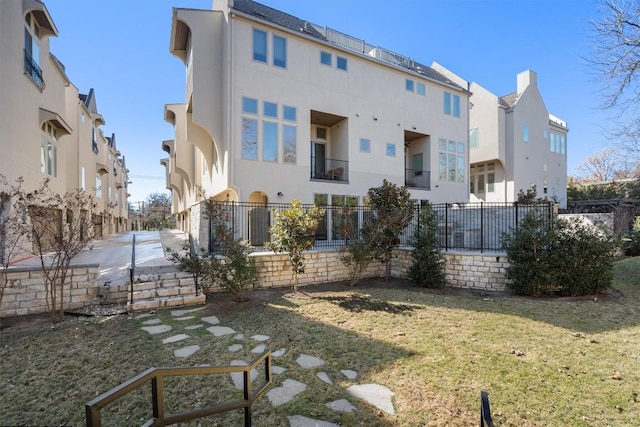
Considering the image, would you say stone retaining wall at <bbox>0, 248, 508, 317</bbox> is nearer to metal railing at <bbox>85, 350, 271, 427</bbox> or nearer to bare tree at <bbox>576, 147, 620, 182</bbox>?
metal railing at <bbox>85, 350, 271, 427</bbox>

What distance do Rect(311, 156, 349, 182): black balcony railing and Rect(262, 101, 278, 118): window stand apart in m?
3.80

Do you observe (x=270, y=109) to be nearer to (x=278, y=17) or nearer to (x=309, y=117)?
(x=309, y=117)

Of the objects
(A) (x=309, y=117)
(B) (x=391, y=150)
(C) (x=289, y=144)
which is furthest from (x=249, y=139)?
(B) (x=391, y=150)

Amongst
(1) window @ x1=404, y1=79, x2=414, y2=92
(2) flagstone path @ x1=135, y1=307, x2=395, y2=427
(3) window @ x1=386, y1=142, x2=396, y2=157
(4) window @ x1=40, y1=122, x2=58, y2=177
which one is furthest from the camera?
(1) window @ x1=404, y1=79, x2=414, y2=92

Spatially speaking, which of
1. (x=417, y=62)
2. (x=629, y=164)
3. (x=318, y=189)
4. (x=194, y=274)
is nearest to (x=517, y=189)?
(x=629, y=164)

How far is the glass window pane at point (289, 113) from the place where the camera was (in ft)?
46.2

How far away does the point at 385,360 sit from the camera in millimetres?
4484

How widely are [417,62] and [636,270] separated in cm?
1646

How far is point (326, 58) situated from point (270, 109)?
14.2 ft

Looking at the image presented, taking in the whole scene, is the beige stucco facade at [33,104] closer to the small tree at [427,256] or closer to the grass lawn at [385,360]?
the grass lawn at [385,360]

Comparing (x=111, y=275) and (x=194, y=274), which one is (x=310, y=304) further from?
(x=111, y=275)

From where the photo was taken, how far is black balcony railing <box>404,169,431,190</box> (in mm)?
18938

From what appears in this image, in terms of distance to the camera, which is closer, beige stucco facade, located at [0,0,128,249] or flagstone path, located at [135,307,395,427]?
flagstone path, located at [135,307,395,427]

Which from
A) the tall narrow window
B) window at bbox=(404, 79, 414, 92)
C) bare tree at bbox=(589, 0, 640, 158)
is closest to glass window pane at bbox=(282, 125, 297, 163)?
window at bbox=(404, 79, 414, 92)
